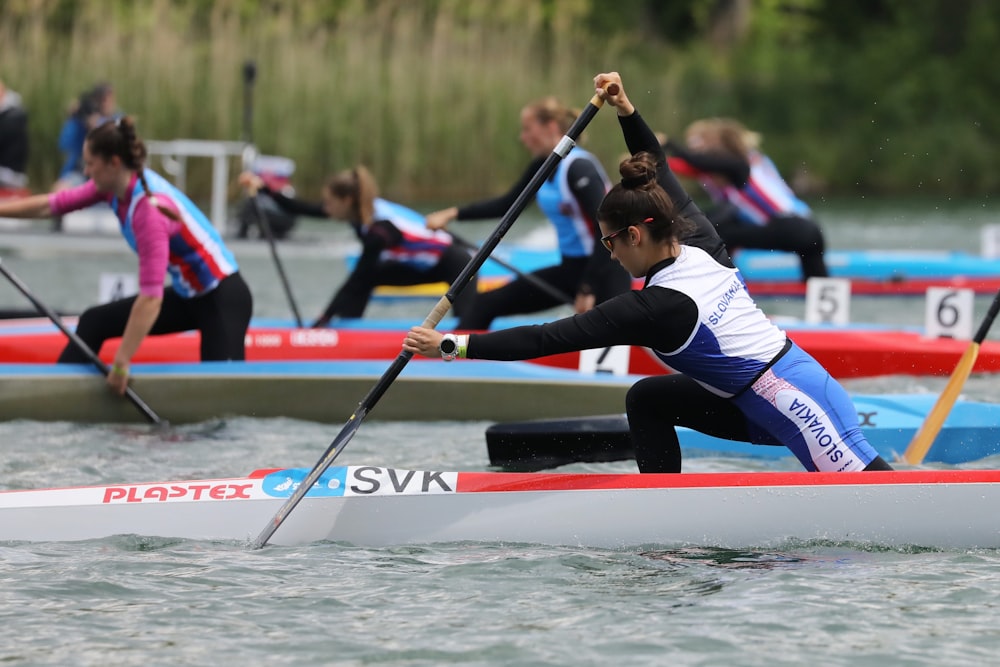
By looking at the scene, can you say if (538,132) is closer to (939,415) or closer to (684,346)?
(939,415)

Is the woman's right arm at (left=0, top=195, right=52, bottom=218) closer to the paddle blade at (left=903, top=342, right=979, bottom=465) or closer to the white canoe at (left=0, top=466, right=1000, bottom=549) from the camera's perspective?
the white canoe at (left=0, top=466, right=1000, bottom=549)

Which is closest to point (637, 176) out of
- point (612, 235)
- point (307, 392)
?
point (612, 235)

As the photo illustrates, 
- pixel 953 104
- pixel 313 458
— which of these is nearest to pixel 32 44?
pixel 313 458

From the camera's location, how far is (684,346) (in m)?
4.79

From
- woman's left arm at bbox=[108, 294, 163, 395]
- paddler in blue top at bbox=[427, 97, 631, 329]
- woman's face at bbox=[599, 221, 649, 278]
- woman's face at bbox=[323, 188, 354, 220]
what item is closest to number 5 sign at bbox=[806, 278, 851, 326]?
paddler in blue top at bbox=[427, 97, 631, 329]

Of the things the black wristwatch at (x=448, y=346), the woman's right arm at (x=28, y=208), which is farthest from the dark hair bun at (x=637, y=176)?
the woman's right arm at (x=28, y=208)

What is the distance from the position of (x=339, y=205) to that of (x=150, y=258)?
6.94 feet

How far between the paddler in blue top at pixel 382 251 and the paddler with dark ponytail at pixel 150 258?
4.87 feet

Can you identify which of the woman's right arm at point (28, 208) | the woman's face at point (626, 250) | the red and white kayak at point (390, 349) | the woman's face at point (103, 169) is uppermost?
the woman's face at point (103, 169)

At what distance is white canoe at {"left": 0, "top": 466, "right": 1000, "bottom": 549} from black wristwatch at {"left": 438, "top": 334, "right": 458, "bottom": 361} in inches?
21.2

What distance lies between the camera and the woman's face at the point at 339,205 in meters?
8.82

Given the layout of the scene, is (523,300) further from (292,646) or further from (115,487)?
(292,646)

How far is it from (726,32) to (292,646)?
3137cm

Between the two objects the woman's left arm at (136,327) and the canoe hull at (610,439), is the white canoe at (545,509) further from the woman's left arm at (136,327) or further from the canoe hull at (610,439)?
the woman's left arm at (136,327)
